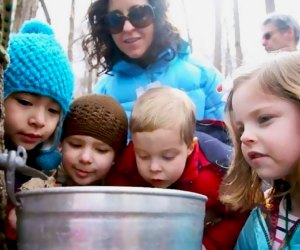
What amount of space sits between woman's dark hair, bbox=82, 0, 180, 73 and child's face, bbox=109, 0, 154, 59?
3 cm

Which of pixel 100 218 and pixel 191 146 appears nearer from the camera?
pixel 100 218

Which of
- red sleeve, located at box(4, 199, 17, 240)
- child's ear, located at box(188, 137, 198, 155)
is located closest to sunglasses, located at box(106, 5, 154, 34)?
child's ear, located at box(188, 137, 198, 155)

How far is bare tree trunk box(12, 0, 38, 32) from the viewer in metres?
2.31

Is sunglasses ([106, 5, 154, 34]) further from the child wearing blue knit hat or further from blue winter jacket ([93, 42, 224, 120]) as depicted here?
the child wearing blue knit hat

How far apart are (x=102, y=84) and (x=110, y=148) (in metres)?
0.65

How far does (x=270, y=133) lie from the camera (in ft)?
4.09

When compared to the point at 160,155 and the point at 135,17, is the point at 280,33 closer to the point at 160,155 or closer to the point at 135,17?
the point at 135,17

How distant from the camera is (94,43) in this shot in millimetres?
2295

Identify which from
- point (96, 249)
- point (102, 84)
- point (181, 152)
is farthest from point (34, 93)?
point (102, 84)

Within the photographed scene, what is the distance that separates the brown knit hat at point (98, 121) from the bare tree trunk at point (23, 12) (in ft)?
2.39

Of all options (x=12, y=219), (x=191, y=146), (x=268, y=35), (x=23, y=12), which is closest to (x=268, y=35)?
(x=268, y=35)

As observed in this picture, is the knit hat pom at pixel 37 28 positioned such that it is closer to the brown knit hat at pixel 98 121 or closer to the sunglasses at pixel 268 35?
the brown knit hat at pixel 98 121

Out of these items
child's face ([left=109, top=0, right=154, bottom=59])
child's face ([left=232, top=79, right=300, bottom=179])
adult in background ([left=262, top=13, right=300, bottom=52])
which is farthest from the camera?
adult in background ([left=262, top=13, right=300, bottom=52])

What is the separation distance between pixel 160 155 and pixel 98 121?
9.2 inches
